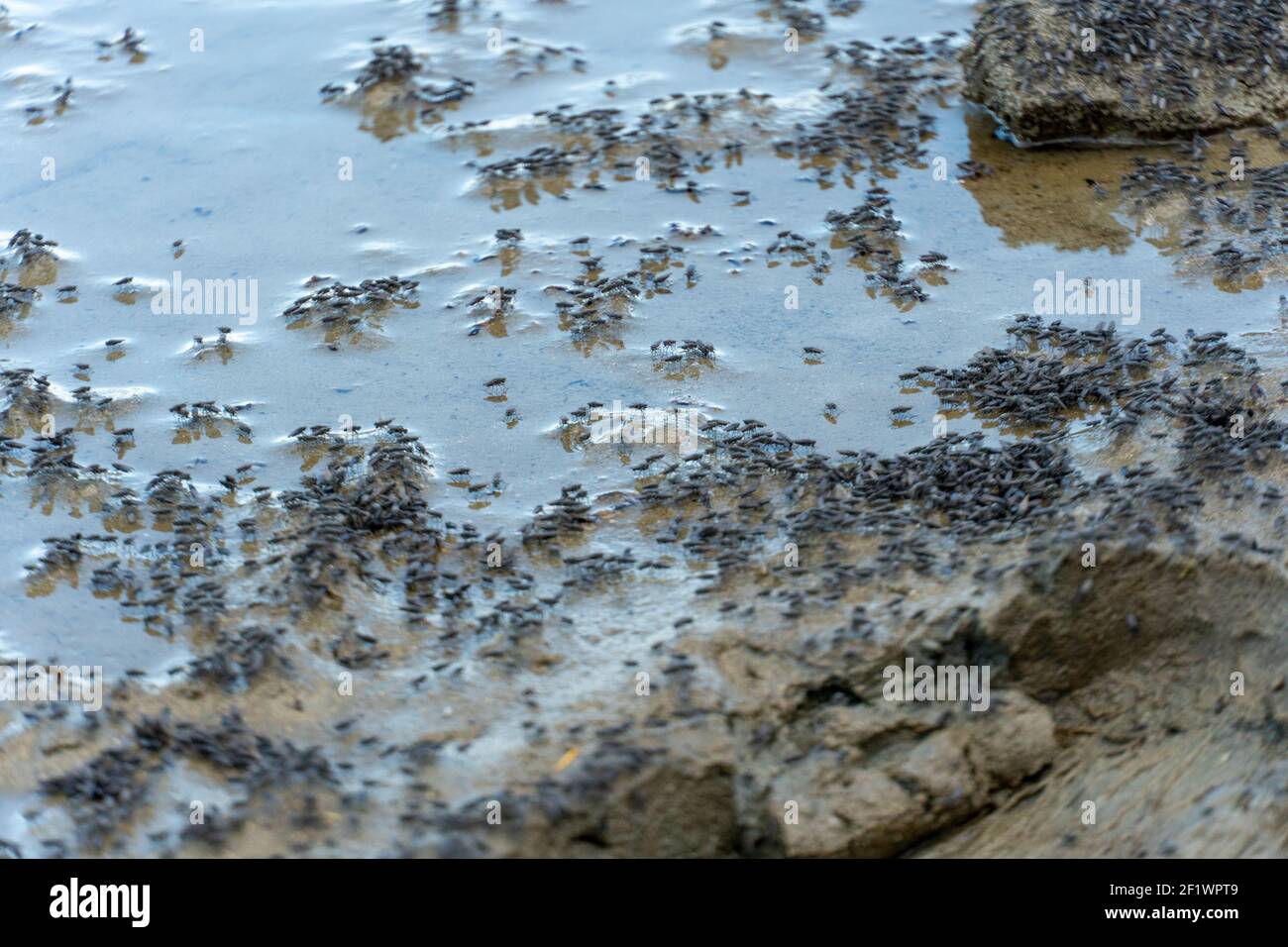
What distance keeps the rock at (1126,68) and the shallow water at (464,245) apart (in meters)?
0.25

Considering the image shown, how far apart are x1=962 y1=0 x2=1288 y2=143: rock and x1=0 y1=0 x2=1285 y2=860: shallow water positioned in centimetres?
25

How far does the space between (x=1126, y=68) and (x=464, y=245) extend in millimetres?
5131

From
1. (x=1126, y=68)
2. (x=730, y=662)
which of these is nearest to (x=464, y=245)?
(x=730, y=662)

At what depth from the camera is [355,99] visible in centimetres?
1061

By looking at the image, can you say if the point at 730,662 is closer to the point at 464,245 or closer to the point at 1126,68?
the point at 464,245

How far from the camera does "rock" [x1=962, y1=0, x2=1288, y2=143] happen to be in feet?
31.8

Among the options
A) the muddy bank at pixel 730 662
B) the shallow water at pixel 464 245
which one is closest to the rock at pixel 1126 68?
the shallow water at pixel 464 245

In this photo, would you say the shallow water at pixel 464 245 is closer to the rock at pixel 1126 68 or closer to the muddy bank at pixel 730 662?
the rock at pixel 1126 68

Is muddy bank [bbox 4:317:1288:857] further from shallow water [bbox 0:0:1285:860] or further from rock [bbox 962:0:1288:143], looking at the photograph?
rock [bbox 962:0:1288:143]

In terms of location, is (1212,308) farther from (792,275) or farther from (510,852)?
(510,852)

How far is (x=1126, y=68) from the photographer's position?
9812 millimetres

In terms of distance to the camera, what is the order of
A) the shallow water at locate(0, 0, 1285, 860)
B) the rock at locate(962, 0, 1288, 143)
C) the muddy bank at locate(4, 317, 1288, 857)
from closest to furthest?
1. the muddy bank at locate(4, 317, 1288, 857)
2. the shallow water at locate(0, 0, 1285, 860)
3. the rock at locate(962, 0, 1288, 143)

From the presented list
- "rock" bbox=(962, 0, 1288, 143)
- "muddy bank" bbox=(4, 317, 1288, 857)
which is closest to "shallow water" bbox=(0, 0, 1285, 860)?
"rock" bbox=(962, 0, 1288, 143)

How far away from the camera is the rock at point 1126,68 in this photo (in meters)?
9.69
